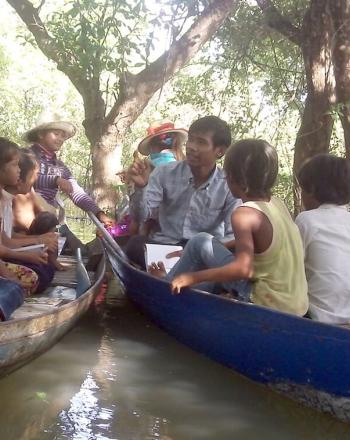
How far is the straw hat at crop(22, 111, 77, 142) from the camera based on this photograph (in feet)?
17.0

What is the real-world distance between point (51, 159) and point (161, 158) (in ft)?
3.30

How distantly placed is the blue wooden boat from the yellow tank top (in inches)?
7.5

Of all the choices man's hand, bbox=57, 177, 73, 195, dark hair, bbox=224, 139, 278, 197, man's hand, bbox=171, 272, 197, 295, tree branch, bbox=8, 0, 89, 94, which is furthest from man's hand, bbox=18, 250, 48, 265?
tree branch, bbox=8, 0, 89, 94

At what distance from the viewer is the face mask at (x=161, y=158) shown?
4.97 metres

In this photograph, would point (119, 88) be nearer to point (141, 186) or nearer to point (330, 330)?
point (141, 186)

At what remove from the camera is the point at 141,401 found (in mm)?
2816

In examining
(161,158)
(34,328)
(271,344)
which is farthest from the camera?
(161,158)

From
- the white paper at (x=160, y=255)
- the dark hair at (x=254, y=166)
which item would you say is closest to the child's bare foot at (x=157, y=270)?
the white paper at (x=160, y=255)

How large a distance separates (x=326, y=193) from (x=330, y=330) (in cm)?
87

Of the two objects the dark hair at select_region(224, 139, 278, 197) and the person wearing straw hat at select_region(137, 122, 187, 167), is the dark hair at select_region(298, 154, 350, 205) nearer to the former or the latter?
the dark hair at select_region(224, 139, 278, 197)

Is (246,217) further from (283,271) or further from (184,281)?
(184,281)

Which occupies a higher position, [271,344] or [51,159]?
[51,159]

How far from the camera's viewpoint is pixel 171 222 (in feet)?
14.7

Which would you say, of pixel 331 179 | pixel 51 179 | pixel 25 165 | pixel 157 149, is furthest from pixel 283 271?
Answer: pixel 51 179
